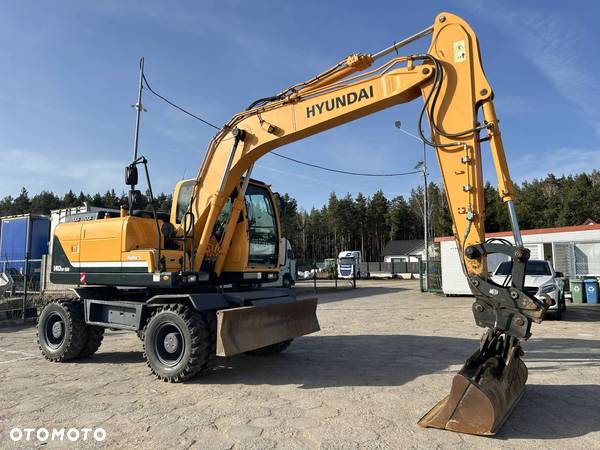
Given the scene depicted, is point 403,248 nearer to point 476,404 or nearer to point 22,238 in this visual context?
point 22,238

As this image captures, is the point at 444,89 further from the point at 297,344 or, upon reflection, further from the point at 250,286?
the point at 297,344

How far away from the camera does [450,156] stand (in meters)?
5.35

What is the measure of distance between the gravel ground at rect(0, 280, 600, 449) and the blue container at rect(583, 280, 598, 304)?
823 centimetres

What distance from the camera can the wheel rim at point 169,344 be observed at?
6.25 meters

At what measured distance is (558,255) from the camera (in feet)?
62.1

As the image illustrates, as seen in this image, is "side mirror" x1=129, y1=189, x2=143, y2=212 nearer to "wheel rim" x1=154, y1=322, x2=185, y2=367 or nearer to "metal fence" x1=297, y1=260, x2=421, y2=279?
"wheel rim" x1=154, y1=322, x2=185, y2=367

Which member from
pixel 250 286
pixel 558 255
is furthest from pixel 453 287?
pixel 250 286

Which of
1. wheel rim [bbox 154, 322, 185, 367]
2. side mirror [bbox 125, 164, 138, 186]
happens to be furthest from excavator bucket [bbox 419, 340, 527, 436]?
side mirror [bbox 125, 164, 138, 186]

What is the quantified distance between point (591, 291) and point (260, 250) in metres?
14.5

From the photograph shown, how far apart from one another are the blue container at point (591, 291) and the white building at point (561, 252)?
230 centimetres

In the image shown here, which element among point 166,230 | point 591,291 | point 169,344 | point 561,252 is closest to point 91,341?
point 169,344

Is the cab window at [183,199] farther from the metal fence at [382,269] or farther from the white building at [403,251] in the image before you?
the white building at [403,251]

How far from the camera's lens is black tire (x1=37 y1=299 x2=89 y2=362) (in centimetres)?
758

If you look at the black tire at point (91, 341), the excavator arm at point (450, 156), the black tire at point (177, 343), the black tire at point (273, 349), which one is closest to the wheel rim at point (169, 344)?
the black tire at point (177, 343)
